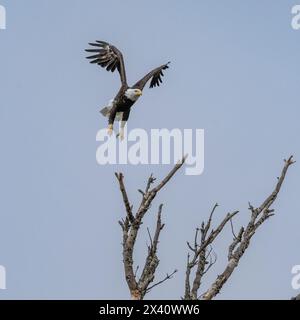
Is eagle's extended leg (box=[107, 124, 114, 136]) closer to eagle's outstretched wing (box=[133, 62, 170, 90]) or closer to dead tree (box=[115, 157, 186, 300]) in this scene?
eagle's outstretched wing (box=[133, 62, 170, 90])

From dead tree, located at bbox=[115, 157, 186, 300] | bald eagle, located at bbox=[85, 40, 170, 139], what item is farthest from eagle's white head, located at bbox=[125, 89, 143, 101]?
dead tree, located at bbox=[115, 157, 186, 300]

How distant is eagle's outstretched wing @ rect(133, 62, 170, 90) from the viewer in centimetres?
1579

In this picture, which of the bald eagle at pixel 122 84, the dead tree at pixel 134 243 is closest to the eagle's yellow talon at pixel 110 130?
the bald eagle at pixel 122 84

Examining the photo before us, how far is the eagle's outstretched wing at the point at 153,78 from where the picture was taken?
51.8 ft

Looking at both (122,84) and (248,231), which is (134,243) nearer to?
(248,231)

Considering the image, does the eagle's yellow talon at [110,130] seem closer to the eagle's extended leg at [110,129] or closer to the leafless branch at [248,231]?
the eagle's extended leg at [110,129]

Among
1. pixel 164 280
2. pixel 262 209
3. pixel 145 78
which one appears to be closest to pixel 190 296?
pixel 164 280

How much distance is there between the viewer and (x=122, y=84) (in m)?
15.6

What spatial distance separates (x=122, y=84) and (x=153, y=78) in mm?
1925

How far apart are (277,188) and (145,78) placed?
6.77m

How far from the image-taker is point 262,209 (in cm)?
1005

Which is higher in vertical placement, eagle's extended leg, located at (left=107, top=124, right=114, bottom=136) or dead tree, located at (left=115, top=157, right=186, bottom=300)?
eagle's extended leg, located at (left=107, top=124, right=114, bottom=136)

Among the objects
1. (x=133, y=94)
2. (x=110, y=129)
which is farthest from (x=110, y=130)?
(x=133, y=94)
